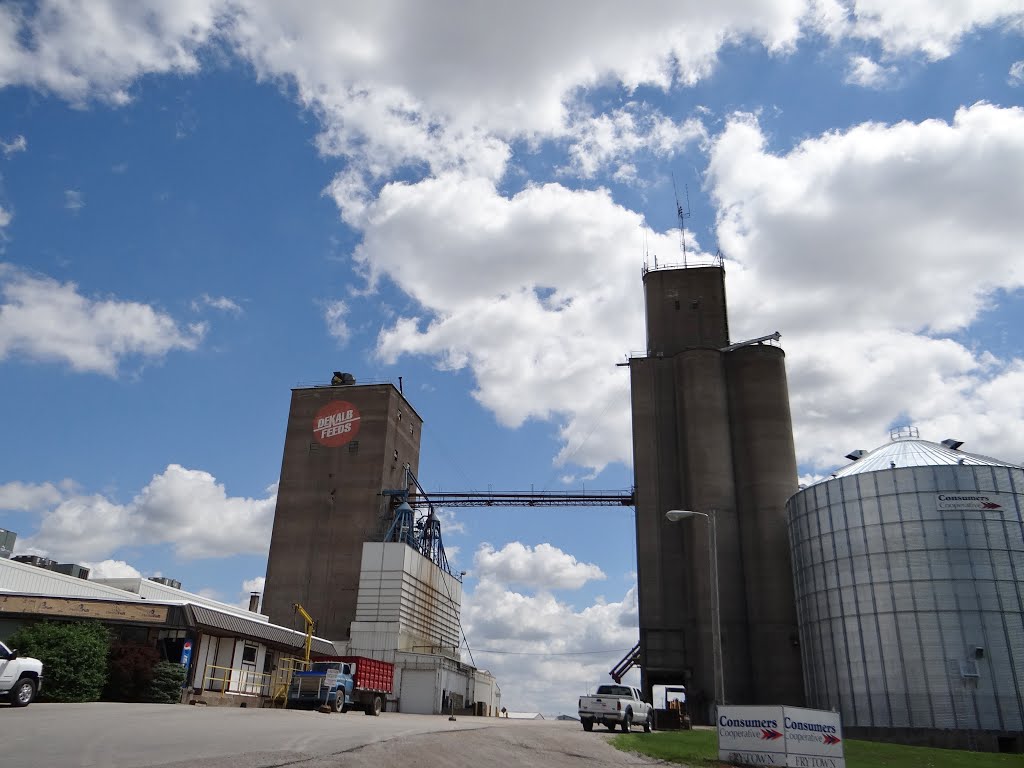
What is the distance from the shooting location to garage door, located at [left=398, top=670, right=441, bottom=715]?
56.7m

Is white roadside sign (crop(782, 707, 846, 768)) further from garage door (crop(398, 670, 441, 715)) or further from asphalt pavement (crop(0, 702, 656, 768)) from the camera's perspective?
garage door (crop(398, 670, 441, 715))

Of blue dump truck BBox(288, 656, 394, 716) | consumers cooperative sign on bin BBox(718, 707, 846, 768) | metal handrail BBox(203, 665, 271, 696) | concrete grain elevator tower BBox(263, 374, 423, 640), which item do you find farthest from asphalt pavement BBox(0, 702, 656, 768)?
concrete grain elevator tower BBox(263, 374, 423, 640)

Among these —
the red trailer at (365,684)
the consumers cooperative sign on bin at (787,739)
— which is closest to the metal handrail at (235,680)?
the red trailer at (365,684)

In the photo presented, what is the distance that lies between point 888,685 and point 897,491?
10.0 meters

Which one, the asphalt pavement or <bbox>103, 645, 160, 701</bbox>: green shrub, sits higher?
<bbox>103, 645, 160, 701</bbox>: green shrub

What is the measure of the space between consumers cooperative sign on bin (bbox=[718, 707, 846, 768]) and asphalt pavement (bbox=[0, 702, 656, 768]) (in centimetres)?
213

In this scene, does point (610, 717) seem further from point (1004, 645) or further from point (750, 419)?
point (750, 419)

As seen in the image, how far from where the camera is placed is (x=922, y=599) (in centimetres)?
4162

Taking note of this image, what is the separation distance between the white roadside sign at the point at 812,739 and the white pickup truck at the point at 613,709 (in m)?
16.2

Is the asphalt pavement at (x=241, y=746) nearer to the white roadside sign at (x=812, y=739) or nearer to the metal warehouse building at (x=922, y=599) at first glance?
the white roadside sign at (x=812, y=739)

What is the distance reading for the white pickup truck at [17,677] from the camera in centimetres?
2272

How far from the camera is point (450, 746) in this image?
17250 mm

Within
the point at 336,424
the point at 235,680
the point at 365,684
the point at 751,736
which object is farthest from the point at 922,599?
the point at 336,424

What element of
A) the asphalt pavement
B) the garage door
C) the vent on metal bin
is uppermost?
the vent on metal bin
